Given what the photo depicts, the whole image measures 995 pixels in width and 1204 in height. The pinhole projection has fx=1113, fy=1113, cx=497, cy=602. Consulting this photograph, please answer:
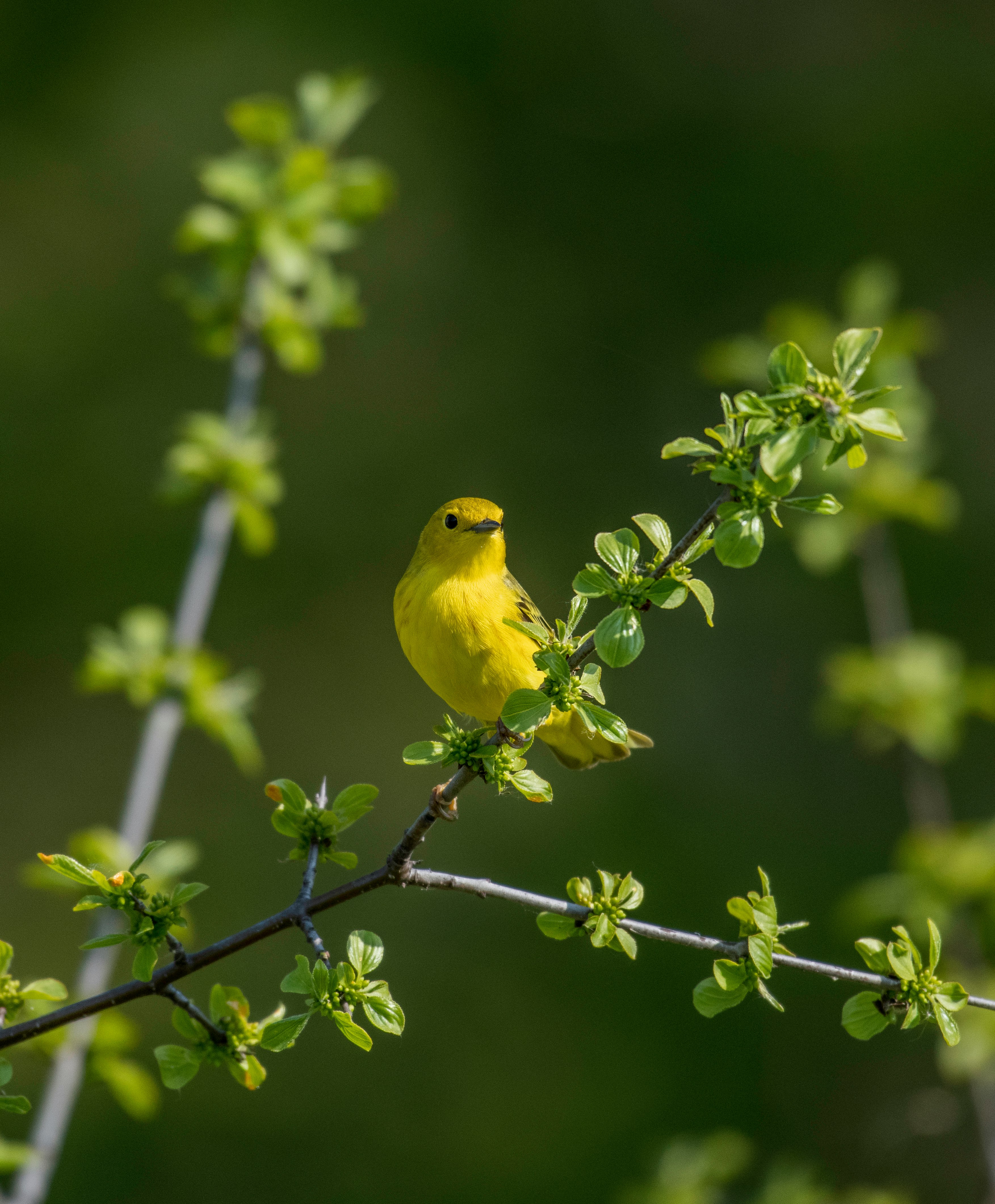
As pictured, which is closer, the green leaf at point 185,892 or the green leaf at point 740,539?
the green leaf at point 740,539

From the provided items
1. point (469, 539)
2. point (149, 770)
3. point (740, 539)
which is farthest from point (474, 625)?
point (740, 539)

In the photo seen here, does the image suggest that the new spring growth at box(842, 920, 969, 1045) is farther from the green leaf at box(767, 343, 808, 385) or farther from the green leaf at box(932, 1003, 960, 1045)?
the green leaf at box(767, 343, 808, 385)

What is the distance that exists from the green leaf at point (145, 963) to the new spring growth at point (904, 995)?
2.72 feet

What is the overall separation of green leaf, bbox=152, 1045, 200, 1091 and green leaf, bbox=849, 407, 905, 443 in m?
1.10

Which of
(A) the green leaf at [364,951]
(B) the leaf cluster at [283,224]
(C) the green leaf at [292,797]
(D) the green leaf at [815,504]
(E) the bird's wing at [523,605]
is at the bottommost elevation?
(A) the green leaf at [364,951]

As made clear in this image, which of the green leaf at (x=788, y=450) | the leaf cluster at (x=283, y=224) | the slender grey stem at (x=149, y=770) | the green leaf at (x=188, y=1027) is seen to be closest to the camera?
the green leaf at (x=788, y=450)

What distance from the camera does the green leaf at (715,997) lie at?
52.8 inches

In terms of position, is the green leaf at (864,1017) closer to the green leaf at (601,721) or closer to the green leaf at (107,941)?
the green leaf at (601,721)

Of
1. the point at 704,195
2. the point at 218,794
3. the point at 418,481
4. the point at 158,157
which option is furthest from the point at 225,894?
the point at 704,195

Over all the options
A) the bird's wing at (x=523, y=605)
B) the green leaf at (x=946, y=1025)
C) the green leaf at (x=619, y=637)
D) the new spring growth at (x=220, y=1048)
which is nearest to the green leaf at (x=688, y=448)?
the green leaf at (x=619, y=637)

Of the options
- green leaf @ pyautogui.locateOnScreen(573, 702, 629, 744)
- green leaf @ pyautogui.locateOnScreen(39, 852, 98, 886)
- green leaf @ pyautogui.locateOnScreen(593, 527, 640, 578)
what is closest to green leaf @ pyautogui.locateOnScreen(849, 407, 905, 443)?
green leaf @ pyautogui.locateOnScreen(593, 527, 640, 578)

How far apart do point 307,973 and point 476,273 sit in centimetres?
683

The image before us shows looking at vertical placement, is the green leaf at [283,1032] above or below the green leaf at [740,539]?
below

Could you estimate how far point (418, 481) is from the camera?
22.3 feet
